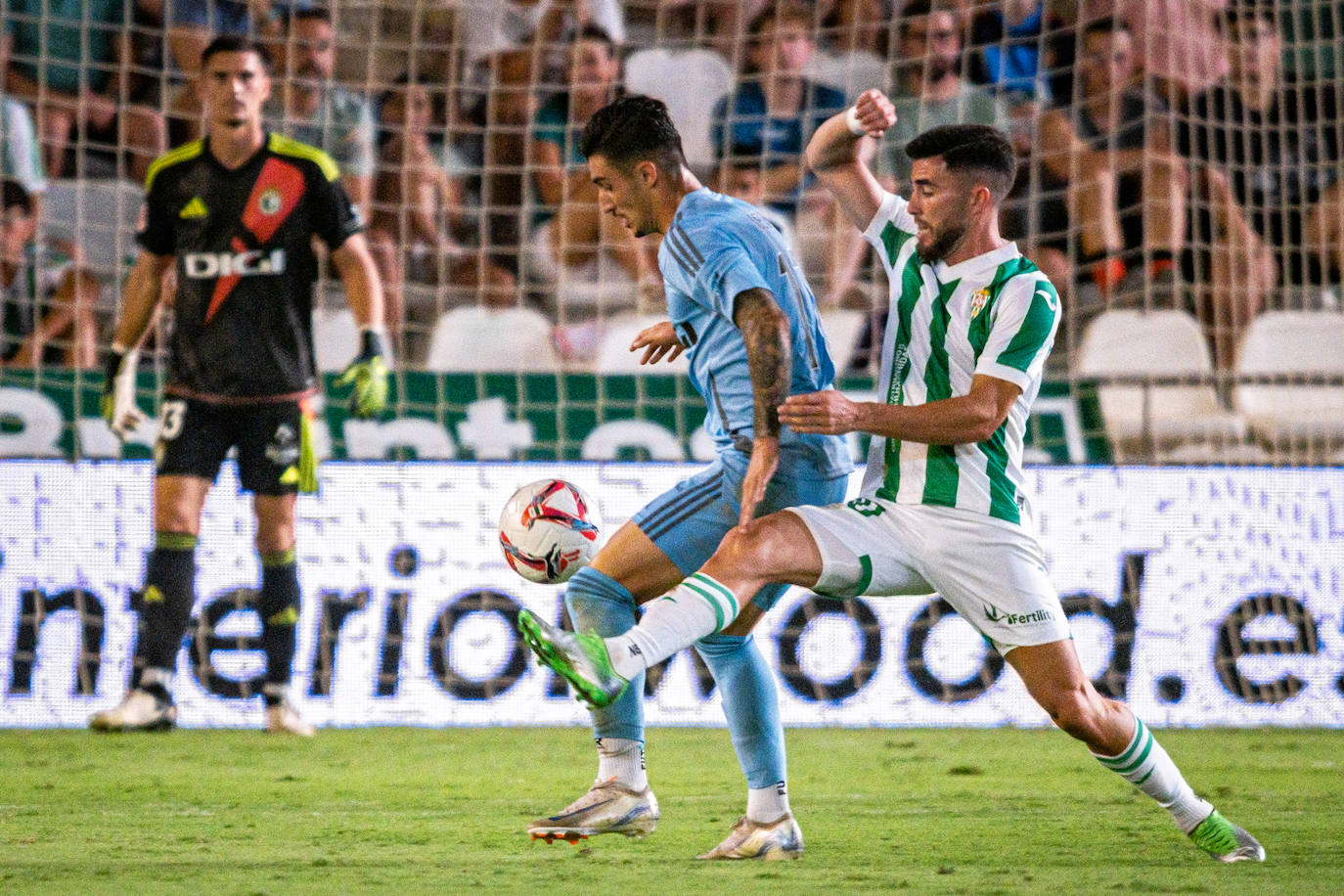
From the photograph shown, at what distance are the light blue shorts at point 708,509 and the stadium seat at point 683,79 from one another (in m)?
6.31

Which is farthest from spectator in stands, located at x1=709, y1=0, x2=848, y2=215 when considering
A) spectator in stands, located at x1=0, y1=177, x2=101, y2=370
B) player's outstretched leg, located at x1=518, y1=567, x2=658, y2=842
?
player's outstretched leg, located at x1=518, y1=567, x2=658, y2=842

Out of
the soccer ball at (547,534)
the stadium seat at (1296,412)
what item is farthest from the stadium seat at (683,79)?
the soccer ball at (547,534)

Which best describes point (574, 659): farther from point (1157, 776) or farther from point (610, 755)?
point (1157, 776)

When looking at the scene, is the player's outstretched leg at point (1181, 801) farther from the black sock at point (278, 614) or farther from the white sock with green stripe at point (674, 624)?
the black sock at point (278, 614)

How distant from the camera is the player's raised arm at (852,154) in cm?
396

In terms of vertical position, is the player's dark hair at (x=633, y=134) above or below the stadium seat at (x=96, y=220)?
below

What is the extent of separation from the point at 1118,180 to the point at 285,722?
553 cm

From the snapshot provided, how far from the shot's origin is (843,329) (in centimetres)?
946

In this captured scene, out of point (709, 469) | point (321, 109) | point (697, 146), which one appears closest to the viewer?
point (709, 469)

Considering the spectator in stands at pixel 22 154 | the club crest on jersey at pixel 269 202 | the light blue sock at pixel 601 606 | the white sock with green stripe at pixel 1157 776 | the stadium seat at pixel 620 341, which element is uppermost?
the spectator in stands at pixel 22 154

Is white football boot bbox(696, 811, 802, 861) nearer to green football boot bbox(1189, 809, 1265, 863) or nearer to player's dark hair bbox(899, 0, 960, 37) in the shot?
green football boot bbox(1189, 809, 1265, 863)

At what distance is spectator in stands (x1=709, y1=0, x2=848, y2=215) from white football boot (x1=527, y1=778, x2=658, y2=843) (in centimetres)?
616

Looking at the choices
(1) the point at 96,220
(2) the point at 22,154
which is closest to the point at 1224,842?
(1) the point at 96,220

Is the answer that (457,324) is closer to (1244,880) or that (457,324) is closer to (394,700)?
(394,700)
